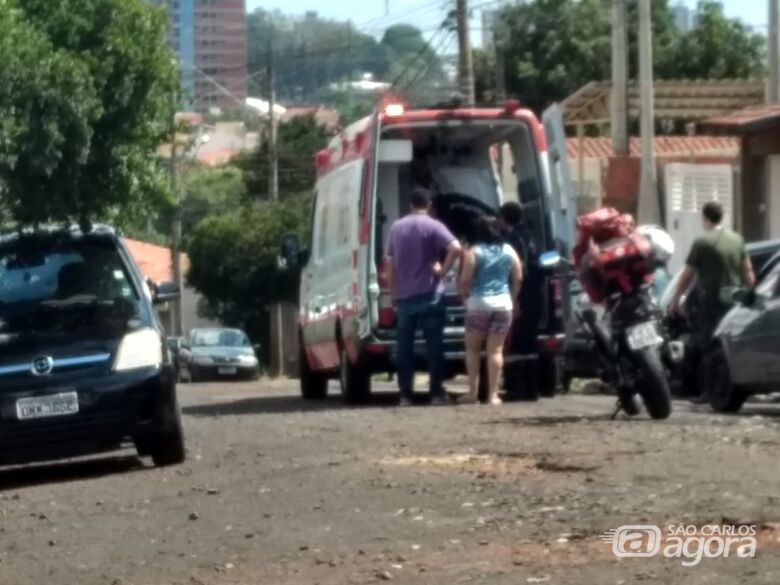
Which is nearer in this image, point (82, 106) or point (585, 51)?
point (82, 106)

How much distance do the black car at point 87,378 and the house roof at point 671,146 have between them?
3135 cm

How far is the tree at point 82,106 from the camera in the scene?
1435 cm

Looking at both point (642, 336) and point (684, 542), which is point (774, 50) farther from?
point (684, 542)

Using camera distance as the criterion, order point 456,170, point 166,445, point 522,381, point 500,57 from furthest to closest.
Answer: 1. point 500,57
2. point 456,170
3. point 522,381
4. point 166,445

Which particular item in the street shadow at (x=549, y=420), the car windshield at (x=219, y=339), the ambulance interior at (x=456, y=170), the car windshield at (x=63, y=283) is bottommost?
the car windshield at (x=219, y=339)

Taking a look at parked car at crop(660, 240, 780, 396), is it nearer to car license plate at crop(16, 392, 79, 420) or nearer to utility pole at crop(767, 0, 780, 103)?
car license plate at crop(16, 392, 79, 420)

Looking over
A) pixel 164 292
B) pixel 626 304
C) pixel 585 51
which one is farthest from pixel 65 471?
pixel 585 51

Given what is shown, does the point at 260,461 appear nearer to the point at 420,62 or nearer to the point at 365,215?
the point at 365,215

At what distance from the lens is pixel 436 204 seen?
62.0 feet

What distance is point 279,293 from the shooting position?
200ft

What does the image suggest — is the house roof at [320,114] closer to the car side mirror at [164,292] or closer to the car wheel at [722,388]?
the car wheel at [722,388]

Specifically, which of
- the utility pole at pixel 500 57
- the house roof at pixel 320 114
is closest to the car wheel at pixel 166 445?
the utility pole at pixel 500 57

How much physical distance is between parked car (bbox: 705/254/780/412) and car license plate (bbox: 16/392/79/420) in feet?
20.4

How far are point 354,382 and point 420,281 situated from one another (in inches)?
70.6
